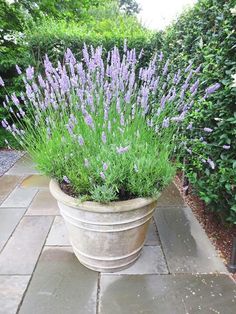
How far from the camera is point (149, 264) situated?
1810 mm

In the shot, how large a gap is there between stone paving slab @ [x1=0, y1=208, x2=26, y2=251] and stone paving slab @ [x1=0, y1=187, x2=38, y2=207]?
104mm

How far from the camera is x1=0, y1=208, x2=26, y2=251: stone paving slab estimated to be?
82.5 inches

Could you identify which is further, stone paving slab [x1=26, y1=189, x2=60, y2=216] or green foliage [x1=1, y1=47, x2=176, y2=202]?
stone paving slab [x1=26, y1=189, x2=60, y2=216]

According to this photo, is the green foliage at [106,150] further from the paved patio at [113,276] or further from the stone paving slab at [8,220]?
the stone paving slab at [8,220]

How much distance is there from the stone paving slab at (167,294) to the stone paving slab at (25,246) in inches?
20.7

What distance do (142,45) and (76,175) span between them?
3389 mm

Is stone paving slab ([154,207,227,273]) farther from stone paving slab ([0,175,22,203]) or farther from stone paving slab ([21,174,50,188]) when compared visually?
stone paving slab ([0,175,22,203])

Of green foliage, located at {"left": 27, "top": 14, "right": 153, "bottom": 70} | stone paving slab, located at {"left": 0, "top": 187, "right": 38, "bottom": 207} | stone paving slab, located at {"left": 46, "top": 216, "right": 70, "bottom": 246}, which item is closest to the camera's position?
stone paving slab, located at {"left": 46, "top": 216, "right": 70, "bottom": 246}

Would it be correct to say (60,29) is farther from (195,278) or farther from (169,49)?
(195,278)

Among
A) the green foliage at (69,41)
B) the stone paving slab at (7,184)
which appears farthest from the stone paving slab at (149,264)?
the green foliage at (69,41)

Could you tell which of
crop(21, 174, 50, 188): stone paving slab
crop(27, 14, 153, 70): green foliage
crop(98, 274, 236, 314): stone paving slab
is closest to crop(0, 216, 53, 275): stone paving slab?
crop(98, 274, 236, 314): stone paving slab

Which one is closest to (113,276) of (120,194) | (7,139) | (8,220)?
(120,194)

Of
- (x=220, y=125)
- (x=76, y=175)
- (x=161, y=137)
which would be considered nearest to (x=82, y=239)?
(x=76, y=175)

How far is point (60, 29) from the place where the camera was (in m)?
4.37
